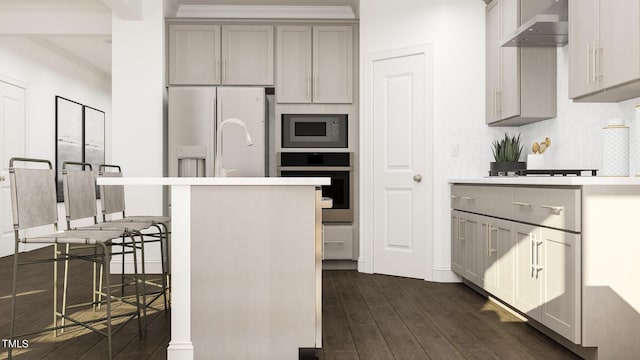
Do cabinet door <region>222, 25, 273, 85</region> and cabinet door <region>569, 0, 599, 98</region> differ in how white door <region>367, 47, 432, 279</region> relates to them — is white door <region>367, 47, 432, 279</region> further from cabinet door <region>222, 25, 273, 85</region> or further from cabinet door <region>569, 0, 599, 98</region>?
cabinet door <region>569, 0, 599, 98</region>

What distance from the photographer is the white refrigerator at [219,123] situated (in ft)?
15.9

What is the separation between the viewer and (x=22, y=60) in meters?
6.49

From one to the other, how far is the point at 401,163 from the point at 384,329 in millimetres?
2003

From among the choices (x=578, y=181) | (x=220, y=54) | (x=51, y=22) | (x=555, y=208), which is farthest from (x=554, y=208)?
(x=51, y=22)

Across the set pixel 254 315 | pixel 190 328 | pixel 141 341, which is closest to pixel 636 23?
pixel 254 315

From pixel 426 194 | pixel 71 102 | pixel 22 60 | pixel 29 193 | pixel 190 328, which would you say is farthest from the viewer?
pixel 71 102

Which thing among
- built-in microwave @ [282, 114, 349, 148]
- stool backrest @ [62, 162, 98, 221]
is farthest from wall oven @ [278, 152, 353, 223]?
stool backrest @ [62, 162, 98, 221]

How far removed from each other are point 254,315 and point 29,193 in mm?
1304

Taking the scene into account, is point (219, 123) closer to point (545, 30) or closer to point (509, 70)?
point (509, 70)

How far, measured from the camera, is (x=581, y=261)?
2436 mm

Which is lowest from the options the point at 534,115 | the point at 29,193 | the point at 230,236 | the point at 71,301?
the point at 71,301

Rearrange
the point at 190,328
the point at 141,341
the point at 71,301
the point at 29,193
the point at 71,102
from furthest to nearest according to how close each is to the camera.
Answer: the point at 71,102 → the point at 71,301 → the point at 141,341 → the point at 29,193 → the point at 190,328

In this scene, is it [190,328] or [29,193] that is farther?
[29,193]

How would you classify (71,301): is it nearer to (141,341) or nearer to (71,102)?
(141,341)
